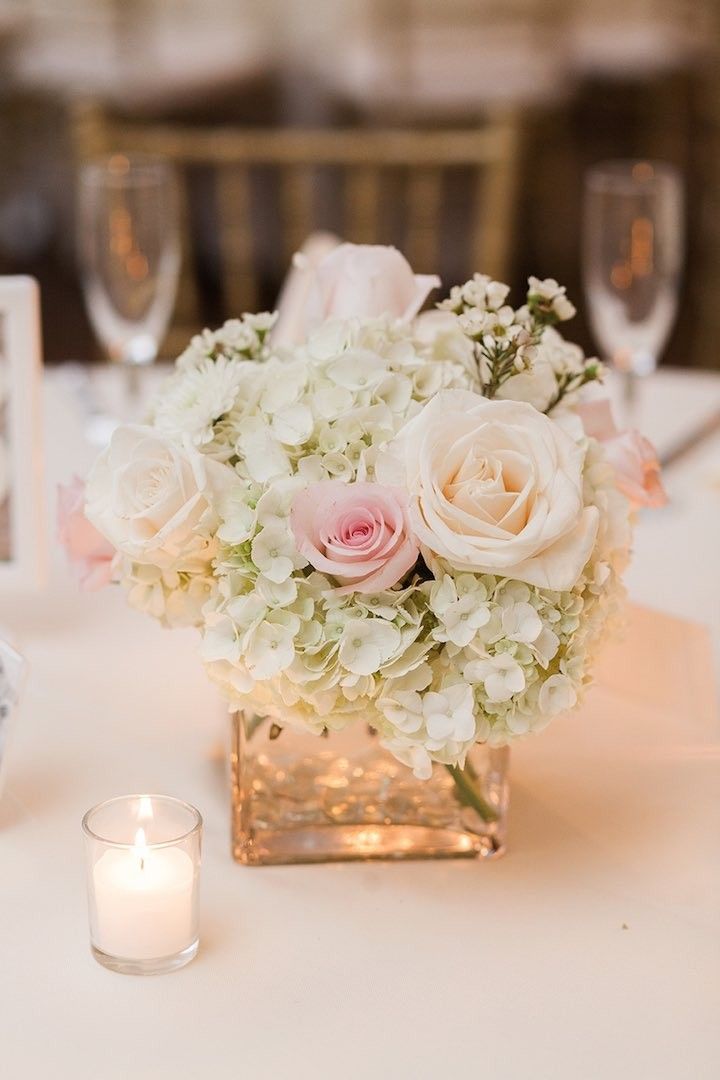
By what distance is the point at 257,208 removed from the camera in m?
3.98

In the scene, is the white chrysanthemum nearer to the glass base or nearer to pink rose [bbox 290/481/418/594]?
pink rose [bbox 290/481/418/594]

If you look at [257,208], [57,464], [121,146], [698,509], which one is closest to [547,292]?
[698,509]

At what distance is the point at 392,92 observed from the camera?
4.16 m

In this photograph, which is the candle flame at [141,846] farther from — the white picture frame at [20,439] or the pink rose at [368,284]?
the white picture frame at [20,439]

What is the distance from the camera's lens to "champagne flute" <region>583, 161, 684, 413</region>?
152 cm

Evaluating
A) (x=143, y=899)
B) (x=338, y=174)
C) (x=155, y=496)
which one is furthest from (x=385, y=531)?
(x=338, y=174)

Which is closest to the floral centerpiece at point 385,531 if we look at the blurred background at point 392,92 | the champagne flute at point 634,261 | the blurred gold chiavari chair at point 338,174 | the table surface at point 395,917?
the table surface at point 395,917

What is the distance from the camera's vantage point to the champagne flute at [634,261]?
1.52m

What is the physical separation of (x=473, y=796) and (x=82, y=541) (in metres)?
0.29

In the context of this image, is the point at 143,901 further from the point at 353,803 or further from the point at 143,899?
the point at 353,803

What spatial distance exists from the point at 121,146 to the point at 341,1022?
7.28 feet

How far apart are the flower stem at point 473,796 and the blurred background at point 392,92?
10.5 ft

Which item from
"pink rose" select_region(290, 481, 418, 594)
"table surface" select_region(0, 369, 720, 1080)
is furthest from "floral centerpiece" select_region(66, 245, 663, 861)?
"table surface" select_region(0, 369, 720, 1080)

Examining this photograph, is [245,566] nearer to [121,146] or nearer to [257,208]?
[121,146]
